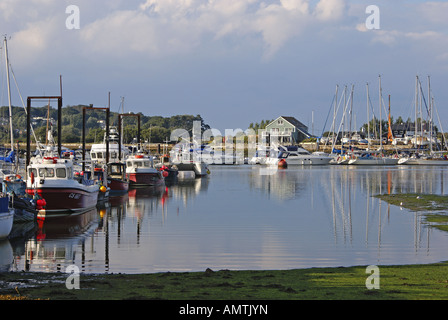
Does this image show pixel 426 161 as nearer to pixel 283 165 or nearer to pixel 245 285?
pixel 283 165

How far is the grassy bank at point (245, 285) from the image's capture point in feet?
53.3

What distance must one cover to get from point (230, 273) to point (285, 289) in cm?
360

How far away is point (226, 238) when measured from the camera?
108ft

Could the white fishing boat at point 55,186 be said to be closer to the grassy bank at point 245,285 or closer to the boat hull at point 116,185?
the boat hull at point 116,185

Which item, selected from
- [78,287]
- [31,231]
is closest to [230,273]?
[78,287]

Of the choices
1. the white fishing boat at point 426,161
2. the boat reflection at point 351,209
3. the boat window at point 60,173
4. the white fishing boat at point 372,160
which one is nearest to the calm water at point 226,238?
the boat reflection at point 351,209

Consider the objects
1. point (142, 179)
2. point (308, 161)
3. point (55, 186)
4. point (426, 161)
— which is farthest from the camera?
point (308, 161)

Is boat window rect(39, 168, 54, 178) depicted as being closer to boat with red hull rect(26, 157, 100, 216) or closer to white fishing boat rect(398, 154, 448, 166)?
boat with red hull rect(26, 157, 100, 216)

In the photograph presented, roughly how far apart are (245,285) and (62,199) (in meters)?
25.6

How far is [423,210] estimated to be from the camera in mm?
44812

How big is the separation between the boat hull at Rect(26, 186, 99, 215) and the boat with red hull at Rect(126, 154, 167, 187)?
1101 inches

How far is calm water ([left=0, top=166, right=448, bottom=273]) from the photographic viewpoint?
25109mm

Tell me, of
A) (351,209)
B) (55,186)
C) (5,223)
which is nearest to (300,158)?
(351,209)
